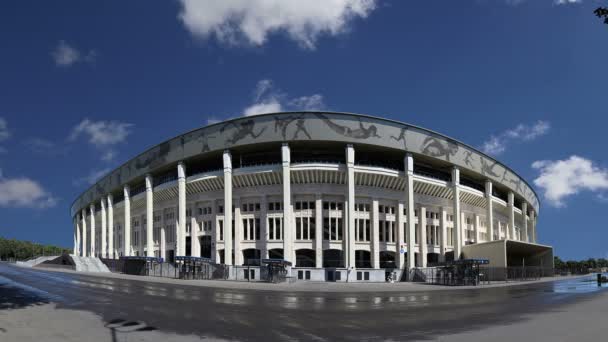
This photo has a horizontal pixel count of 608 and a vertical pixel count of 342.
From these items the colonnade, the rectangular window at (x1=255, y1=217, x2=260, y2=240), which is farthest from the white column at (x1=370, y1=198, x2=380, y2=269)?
the rectangular window at (x1=255, y1=217, x2=260, y2=240)

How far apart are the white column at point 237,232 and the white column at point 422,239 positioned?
2519 centimetres

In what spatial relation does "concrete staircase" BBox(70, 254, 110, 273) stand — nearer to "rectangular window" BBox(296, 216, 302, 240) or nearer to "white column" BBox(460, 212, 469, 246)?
"rectangular window" BBox(296, 216, 302, 240)

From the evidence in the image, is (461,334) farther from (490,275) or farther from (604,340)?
(490,275)

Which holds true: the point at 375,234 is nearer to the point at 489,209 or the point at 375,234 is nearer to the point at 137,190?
the point at 489,209

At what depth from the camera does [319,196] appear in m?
56.1

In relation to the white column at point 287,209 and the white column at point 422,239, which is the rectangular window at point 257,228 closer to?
the white column at point 287,209

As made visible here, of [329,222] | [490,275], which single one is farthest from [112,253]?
[490,275]

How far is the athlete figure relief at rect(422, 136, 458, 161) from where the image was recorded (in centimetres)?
6070

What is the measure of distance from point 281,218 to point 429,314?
38.7 meters

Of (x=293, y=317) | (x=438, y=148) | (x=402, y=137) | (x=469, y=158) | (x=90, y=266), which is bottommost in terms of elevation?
(x=90, y=266)


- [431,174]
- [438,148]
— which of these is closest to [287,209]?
[438,148]

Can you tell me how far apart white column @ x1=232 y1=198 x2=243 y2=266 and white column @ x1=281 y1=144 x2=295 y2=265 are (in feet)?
23.0

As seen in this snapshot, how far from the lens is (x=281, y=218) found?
56.6 meters

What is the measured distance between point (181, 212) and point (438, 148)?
3774cm
